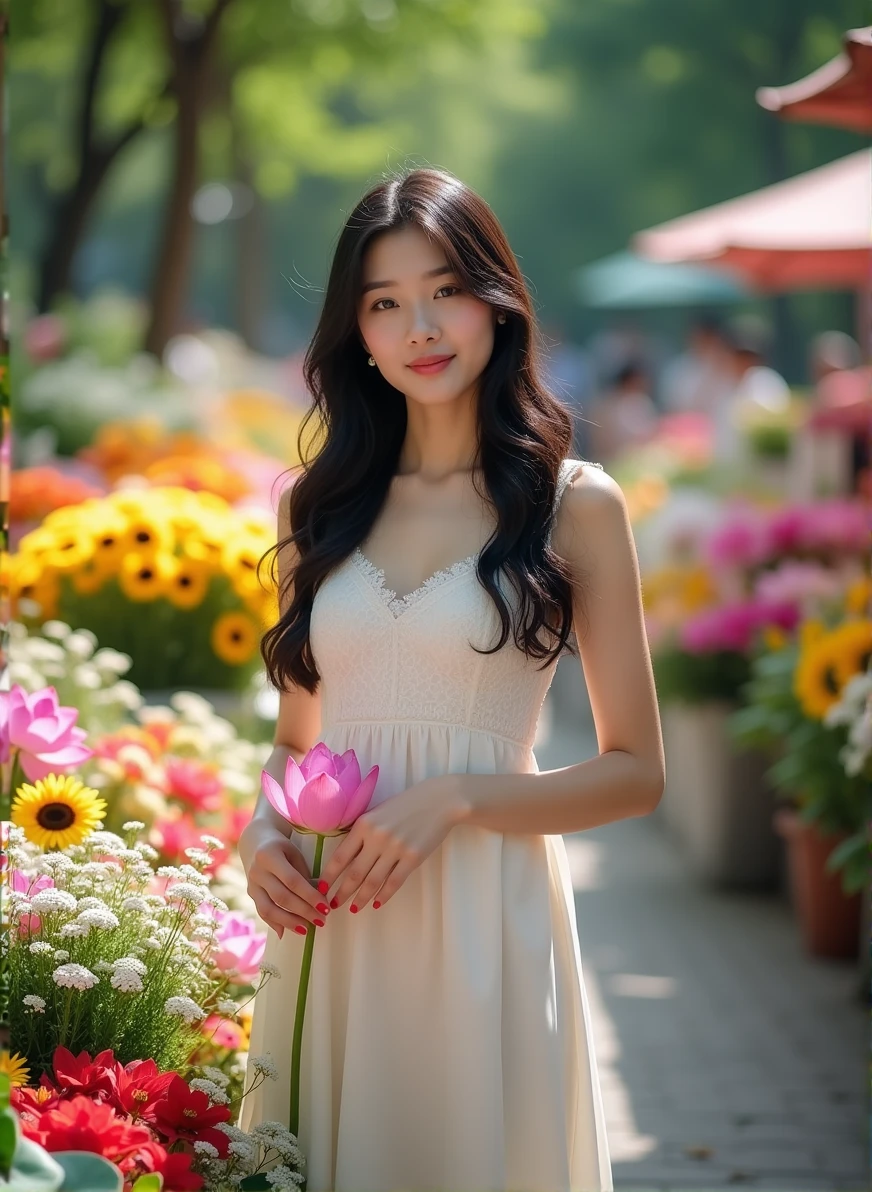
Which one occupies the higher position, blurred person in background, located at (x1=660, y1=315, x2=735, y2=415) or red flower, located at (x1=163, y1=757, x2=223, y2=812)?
blurred person in background, located at (x1=660, y1=315, x2=735, y2=415)

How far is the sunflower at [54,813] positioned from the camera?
104 inches

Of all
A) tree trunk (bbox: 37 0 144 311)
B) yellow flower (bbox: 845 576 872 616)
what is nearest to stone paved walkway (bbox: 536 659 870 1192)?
yellow flower (bbox: 845 576 872 616)

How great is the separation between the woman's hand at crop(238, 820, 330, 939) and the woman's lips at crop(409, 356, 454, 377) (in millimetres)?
707

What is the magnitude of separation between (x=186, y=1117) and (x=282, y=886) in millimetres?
326

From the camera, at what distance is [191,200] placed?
1292cm

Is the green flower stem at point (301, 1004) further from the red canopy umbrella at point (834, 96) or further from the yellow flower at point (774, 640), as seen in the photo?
the yellow flower at point (774, 640)

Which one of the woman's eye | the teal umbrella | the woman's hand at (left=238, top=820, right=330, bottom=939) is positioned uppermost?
the teal umbrella

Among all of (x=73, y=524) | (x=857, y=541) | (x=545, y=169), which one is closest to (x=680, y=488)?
(x=857, y=541)

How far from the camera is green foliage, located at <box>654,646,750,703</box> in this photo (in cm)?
744

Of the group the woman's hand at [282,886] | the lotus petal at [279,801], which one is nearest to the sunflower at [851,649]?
the woman's hand at [282,886]

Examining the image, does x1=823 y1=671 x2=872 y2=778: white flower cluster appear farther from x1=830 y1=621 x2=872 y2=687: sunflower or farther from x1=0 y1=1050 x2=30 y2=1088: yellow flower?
x1=0 y1=1050 x2=30 y2=1088: yellow flower

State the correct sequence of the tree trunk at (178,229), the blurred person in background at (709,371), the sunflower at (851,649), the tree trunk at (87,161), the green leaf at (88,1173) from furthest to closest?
the tree trunk at (87,161), the blurred person in background at (709,371), the tree trunk at (178,229), the sunflower at (851,649), the green leaf at (88,1173)

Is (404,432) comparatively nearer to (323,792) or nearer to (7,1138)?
(323,792)

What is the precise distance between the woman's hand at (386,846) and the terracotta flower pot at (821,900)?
153 inches
